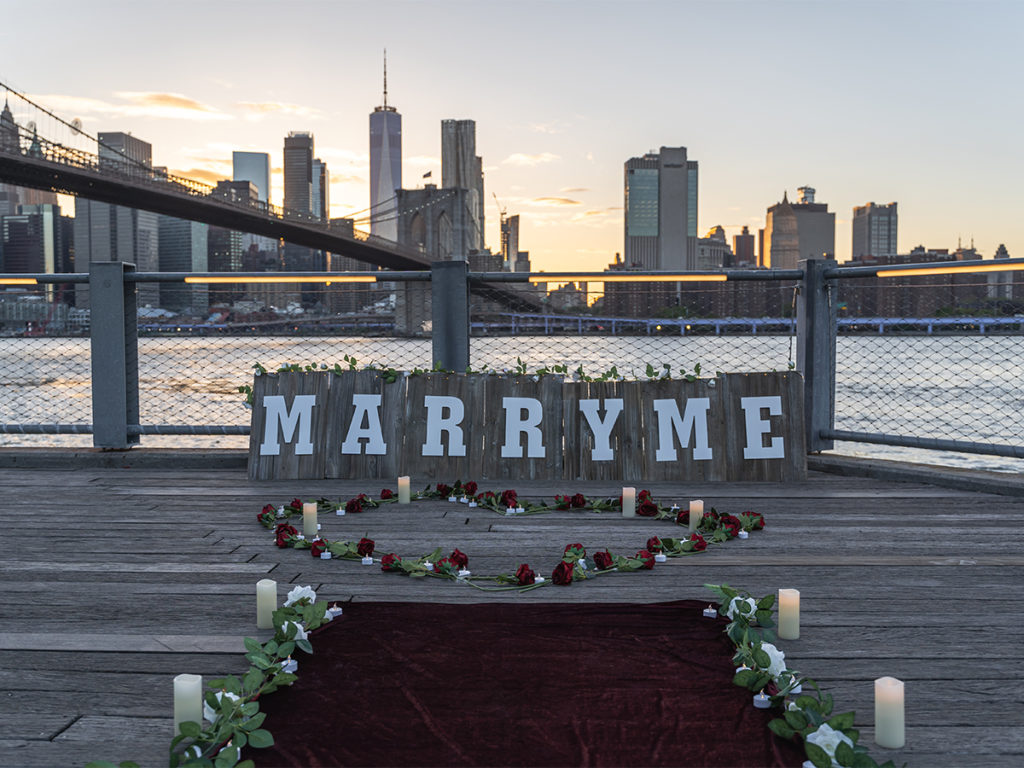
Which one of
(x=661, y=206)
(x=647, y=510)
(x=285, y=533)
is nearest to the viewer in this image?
(x=285, y=533)

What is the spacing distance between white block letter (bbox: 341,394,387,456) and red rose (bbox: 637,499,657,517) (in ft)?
4.99

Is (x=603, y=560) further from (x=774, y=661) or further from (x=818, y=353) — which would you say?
(x=818, y=353)

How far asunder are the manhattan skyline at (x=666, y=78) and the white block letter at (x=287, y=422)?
2435 cm

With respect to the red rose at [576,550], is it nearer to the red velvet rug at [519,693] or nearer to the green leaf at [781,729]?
the red velvet rug at [519,693]

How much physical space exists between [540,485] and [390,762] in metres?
2.75

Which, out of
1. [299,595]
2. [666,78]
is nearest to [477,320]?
[299,595]

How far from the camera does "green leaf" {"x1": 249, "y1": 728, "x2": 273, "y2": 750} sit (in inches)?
60.4

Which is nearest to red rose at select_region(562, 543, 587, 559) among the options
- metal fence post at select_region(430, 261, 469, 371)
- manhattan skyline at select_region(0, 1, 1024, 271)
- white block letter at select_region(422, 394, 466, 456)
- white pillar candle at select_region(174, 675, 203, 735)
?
white pillar candle at select_region(174, 675, 203, 735)

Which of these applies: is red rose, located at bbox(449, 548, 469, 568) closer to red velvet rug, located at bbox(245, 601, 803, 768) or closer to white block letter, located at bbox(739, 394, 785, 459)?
red velvet rug, located at bbox(245, 601, 803, 768)

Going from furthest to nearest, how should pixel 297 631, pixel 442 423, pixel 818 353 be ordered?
pixel 818 353 → pixel 442 423 → pixel 297 631

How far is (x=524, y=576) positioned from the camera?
2.55 m

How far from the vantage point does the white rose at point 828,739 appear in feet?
4.86

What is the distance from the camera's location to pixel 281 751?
1553 millimetres

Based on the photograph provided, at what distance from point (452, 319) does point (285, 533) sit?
213 cm
